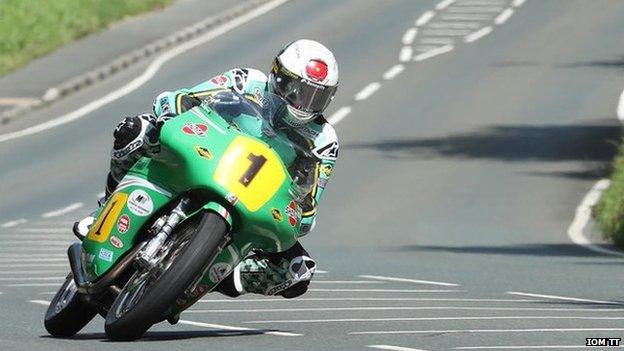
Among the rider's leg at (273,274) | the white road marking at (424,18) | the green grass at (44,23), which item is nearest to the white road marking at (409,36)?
the white road marking at (424,18)

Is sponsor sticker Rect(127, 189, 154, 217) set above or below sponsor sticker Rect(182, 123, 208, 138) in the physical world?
below

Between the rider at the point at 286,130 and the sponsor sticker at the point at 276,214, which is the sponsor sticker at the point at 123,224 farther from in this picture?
the sponsor sticker at the point at 276,214

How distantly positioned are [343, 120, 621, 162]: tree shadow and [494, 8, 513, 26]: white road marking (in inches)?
486

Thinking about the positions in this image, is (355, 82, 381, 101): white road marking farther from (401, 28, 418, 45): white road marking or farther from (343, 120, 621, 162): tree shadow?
(401, 28, 418, 45): white road marking

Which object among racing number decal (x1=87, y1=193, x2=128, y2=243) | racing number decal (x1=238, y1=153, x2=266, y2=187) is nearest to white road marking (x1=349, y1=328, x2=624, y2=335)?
racing number decal (x1=238, y1=153, x2=266, y2=187)

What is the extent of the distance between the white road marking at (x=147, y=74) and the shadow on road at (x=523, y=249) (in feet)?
48.1

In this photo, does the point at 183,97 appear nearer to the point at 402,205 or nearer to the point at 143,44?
the point at 402,205

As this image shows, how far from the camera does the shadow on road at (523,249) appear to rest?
75.9 feet

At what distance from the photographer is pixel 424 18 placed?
50.2m

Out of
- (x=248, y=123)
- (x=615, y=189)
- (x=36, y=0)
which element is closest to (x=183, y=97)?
(x=248, y=123)

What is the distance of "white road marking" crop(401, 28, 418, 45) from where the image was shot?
47.1 m

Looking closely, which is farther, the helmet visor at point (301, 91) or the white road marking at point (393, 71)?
the white road marking at point (393, 71)

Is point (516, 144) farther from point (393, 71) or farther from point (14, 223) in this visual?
point (14, 223)

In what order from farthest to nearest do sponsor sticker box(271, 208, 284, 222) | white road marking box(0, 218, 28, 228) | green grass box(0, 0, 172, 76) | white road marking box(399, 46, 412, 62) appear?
white road marking box(399, 46, 412, 62), green grass box(0, 0, 172, 76), white road marking box(0, 218, 28, 228), sponsor sticker box(271, 208, 284, 222)
